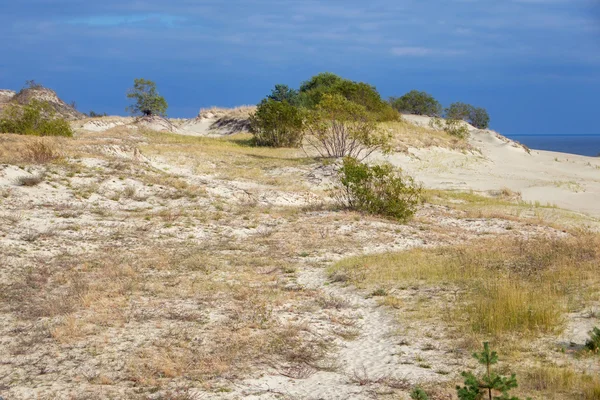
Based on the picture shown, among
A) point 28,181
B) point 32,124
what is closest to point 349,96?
point 32,124

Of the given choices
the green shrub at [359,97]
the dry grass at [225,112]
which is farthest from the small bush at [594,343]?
the dry grass at [225,112]

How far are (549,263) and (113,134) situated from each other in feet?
104

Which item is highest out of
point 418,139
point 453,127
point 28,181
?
point 453,127

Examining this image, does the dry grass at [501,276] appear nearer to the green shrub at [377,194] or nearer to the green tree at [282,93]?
the green shrub at [377,194]

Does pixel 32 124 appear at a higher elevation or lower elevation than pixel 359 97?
lower

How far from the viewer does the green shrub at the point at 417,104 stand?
73750 mm

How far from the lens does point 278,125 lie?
1560 inches

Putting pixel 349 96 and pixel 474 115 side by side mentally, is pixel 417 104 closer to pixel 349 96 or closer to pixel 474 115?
pixel 474 115

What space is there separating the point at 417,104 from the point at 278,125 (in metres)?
39.4

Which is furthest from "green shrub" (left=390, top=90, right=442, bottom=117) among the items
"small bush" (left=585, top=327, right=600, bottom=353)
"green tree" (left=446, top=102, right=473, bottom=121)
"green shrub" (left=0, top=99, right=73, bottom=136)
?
"small bush" (left=585, top=327, right=600, bottom=353)

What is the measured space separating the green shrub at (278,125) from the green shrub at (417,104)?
3665 cm

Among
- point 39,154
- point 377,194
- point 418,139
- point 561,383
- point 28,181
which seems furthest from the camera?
point 418,139

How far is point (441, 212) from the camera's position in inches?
867

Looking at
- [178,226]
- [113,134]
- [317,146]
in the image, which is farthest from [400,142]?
[178,226]
